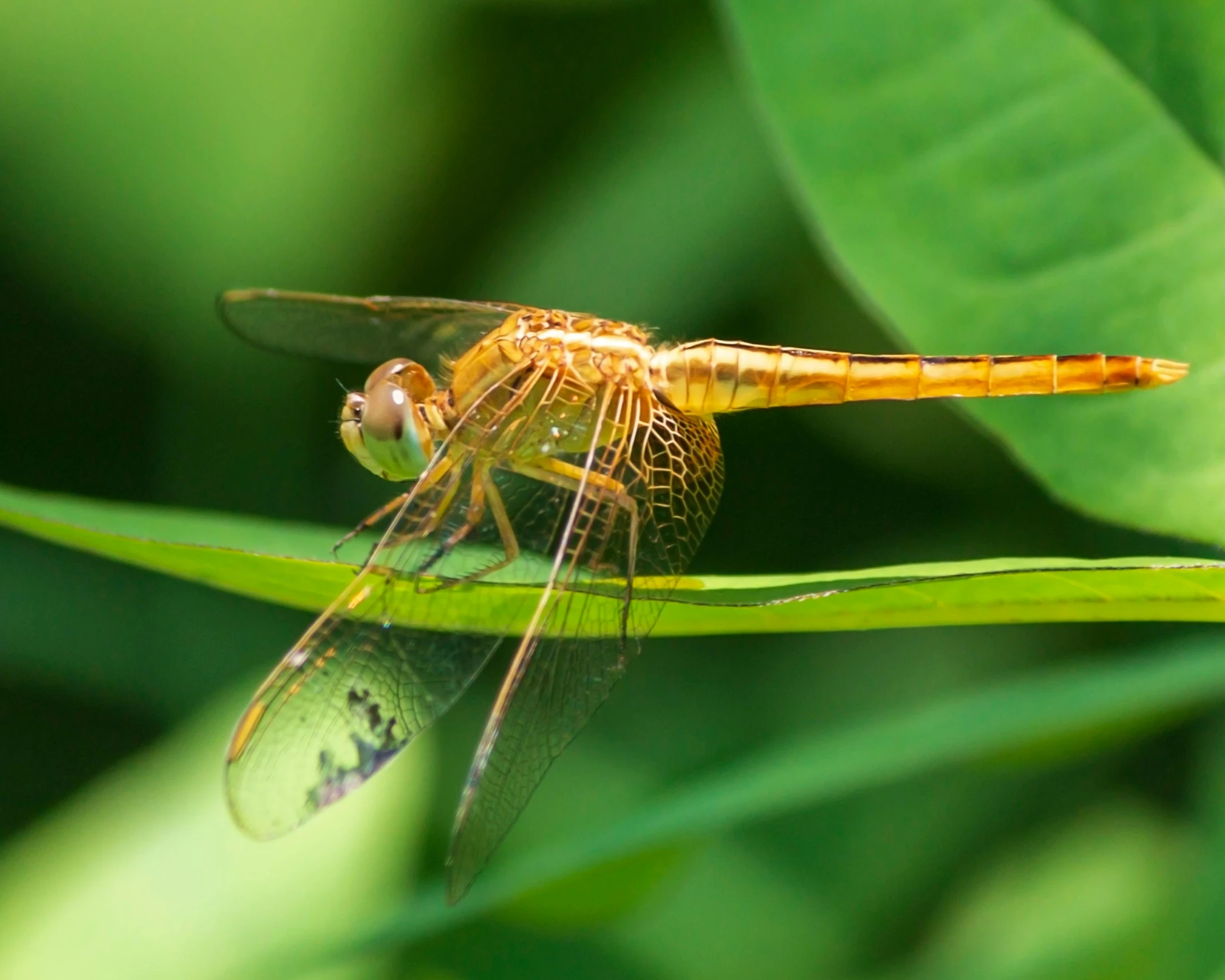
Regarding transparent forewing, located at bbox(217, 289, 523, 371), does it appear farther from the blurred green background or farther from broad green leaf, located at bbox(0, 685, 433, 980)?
broad green leaf, located at bbox(0, 685, 433, 980)

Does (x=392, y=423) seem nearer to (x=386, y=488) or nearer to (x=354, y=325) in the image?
(x=354, y=325)

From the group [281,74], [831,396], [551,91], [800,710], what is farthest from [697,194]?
[800,710]

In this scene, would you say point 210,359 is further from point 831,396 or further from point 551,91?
point 831,396

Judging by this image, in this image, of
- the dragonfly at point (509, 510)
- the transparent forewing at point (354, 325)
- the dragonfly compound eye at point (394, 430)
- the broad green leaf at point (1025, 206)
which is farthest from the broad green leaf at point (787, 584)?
the transparent forewing at point (354, 325)

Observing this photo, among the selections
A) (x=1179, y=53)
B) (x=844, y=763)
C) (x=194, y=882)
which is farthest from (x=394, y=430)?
(x=1179, y=53)

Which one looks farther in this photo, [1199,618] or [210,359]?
[210,359]

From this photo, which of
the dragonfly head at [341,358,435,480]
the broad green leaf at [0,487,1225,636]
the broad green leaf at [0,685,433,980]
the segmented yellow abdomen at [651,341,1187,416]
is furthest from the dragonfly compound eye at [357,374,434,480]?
the broad green leaf at [0,487,1225,636]
